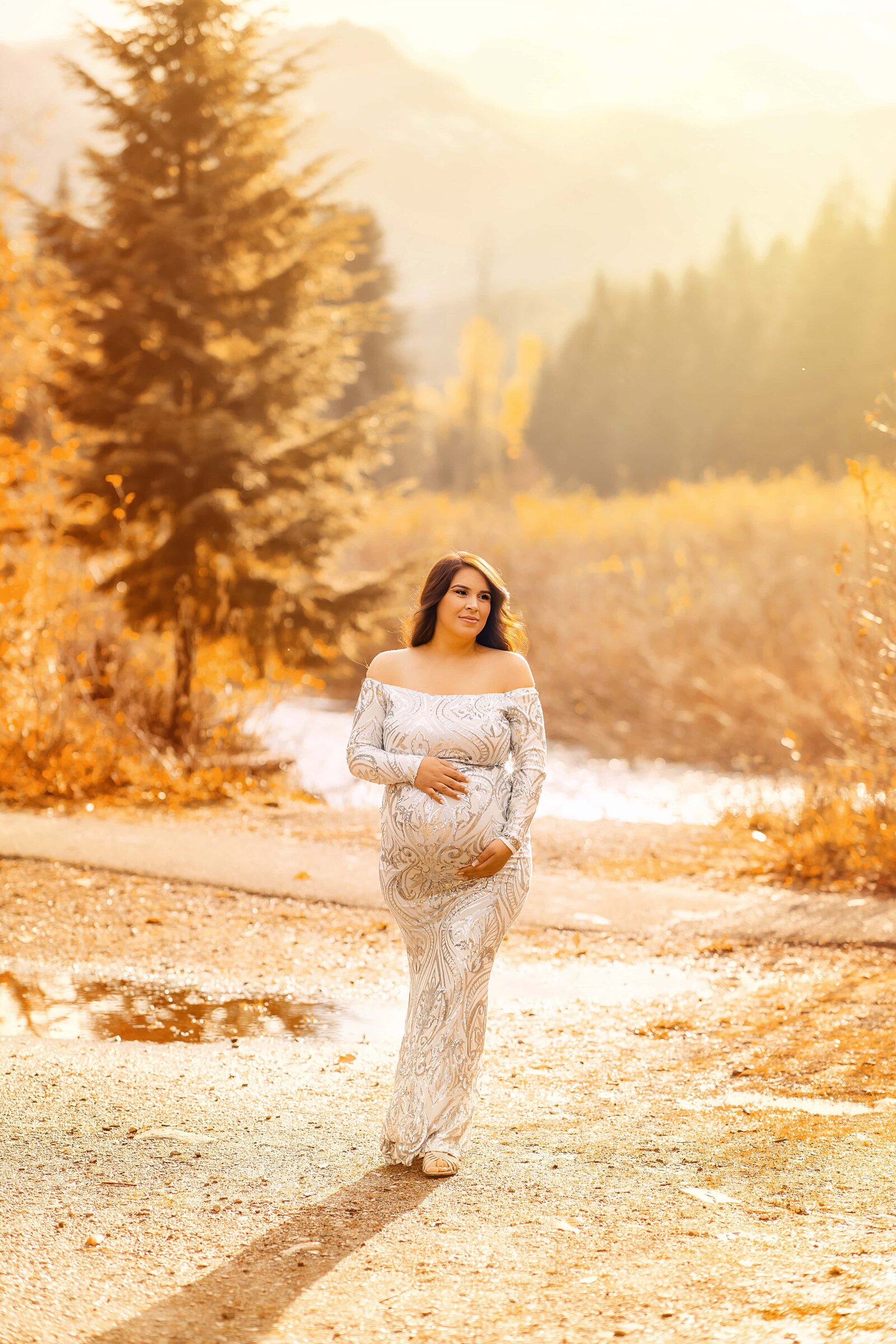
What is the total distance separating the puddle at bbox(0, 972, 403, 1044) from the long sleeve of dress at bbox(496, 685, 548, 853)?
1898mm

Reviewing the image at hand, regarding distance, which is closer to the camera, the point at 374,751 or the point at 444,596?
the point at 374,751

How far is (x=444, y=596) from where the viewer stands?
4988 mm

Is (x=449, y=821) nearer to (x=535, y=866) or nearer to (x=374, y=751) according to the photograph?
(x=374, y=751)

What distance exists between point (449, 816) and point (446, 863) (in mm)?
177

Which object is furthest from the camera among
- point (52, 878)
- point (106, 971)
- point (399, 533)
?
point (399, 533)

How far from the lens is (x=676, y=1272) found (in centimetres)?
385

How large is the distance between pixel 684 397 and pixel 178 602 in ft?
157

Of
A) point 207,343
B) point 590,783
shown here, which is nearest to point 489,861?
point 207,343

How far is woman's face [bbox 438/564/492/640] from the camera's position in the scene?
4.93 m

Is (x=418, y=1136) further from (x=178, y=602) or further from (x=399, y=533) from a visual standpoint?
(x=399, y=533)

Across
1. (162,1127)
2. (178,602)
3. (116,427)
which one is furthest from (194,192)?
(162,1127)

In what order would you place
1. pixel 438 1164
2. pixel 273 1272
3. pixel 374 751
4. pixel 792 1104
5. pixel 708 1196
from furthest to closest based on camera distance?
pixel 792 1104
pixel 374 751
pixel 438 1164
pixel 708 1196
pixel 273 1272

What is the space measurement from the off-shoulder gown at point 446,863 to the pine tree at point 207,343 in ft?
28.5

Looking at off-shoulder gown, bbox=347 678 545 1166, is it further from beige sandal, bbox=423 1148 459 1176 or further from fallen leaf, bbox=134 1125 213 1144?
fallen leaf, bbox=134 1125 213 1144
